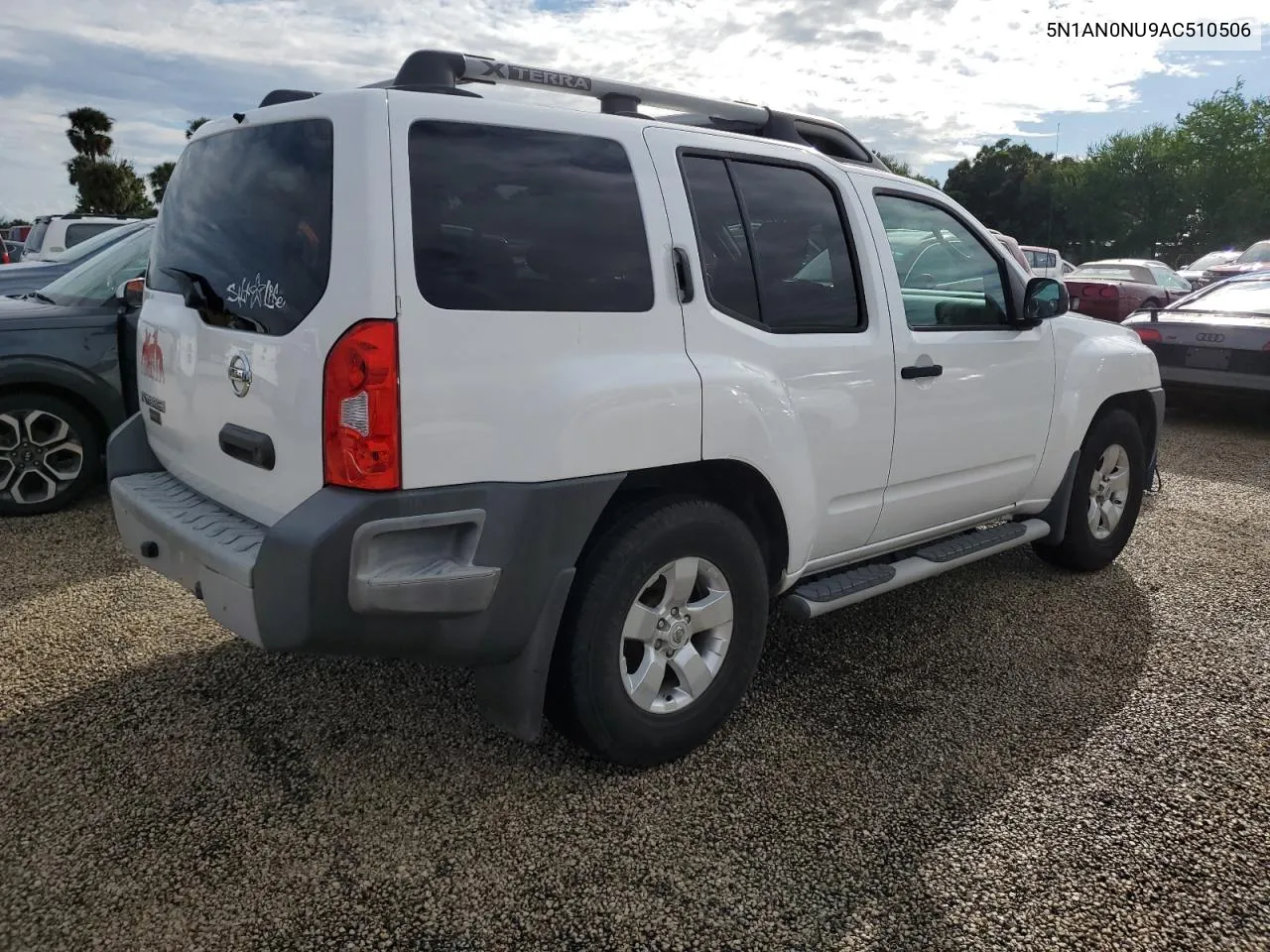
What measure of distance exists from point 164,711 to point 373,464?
1.58 m

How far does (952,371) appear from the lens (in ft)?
12.0

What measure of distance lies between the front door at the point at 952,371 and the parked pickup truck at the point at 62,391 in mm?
4248

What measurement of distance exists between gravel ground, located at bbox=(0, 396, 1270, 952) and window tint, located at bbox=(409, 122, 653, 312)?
1.46m

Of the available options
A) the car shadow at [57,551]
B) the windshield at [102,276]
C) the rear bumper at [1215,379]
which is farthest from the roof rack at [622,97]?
the rear bumper at [1215,379]

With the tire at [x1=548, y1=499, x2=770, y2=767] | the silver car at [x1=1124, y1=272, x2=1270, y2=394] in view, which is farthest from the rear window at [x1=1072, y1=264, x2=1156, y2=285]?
the tire at [x1=548, y1=499, x2=770, y2=767]

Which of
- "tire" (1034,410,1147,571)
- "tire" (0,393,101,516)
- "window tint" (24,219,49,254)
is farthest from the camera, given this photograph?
"window tint" (24,219,49,254)

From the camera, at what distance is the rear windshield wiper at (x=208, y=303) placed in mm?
2619

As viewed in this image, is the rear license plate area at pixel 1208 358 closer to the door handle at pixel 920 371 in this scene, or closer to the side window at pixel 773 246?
the door handle at pixel 920 371

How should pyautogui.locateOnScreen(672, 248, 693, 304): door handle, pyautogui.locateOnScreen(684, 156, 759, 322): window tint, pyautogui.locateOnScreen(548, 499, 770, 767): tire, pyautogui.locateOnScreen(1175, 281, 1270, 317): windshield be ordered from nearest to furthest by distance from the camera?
1. pyautogui.locateOnScreen(548, 499, 770, 767): tire
2. pyautogui.locateOnScreen(672, 248, 693, 304): door handle
3. pyautogui.locateOnScreen(684, 156, 759, 322): window tint
4. pyautogui.locateOnScreen(1175, 281, 1270, 317): windshield

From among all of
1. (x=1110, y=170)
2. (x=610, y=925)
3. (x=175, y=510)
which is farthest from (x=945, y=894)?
(x=1110, y=170)

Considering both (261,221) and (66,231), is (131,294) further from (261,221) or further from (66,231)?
(66,231)

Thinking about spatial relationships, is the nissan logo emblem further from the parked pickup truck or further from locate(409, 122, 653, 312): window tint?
the parked pickup truck

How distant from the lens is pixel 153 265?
3.36 metres

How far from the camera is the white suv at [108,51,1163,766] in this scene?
2340mm
